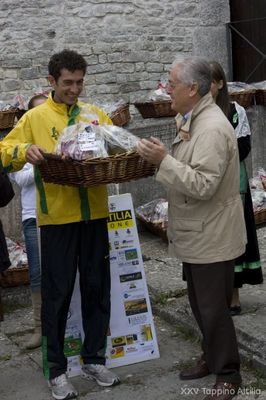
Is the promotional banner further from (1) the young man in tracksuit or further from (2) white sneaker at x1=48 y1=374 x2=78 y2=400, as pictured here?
(2) white sneaker at x1=48 y1=374 x2=78 y2=400

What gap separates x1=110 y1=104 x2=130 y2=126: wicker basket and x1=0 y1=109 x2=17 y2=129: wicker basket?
1053 mm

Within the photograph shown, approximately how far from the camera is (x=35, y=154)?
3.45 m

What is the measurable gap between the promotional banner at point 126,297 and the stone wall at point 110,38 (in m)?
4.45

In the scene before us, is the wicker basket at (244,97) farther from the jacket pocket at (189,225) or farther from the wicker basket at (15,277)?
the jacket pocket at (189,225)

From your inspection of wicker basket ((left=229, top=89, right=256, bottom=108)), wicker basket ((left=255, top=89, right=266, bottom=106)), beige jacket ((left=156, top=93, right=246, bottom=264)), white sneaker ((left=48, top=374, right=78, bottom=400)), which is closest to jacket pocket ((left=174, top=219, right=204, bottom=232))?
beige jacket ((left=156, top=93, right=246, bottom=264))

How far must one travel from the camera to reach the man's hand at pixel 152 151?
3301 millimetres

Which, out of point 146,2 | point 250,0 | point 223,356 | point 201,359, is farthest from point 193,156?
point 250,0

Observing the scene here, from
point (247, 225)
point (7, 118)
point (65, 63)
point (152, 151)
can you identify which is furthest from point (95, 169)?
point (7, 118)

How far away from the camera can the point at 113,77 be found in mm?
8844

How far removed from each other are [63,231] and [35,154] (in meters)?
0.51

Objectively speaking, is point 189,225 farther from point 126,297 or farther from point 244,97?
point 244,97

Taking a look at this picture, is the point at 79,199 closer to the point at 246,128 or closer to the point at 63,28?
the point at 246,128

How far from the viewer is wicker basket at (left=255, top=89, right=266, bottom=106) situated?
8034 millimetres

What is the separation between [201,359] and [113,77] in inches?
218
